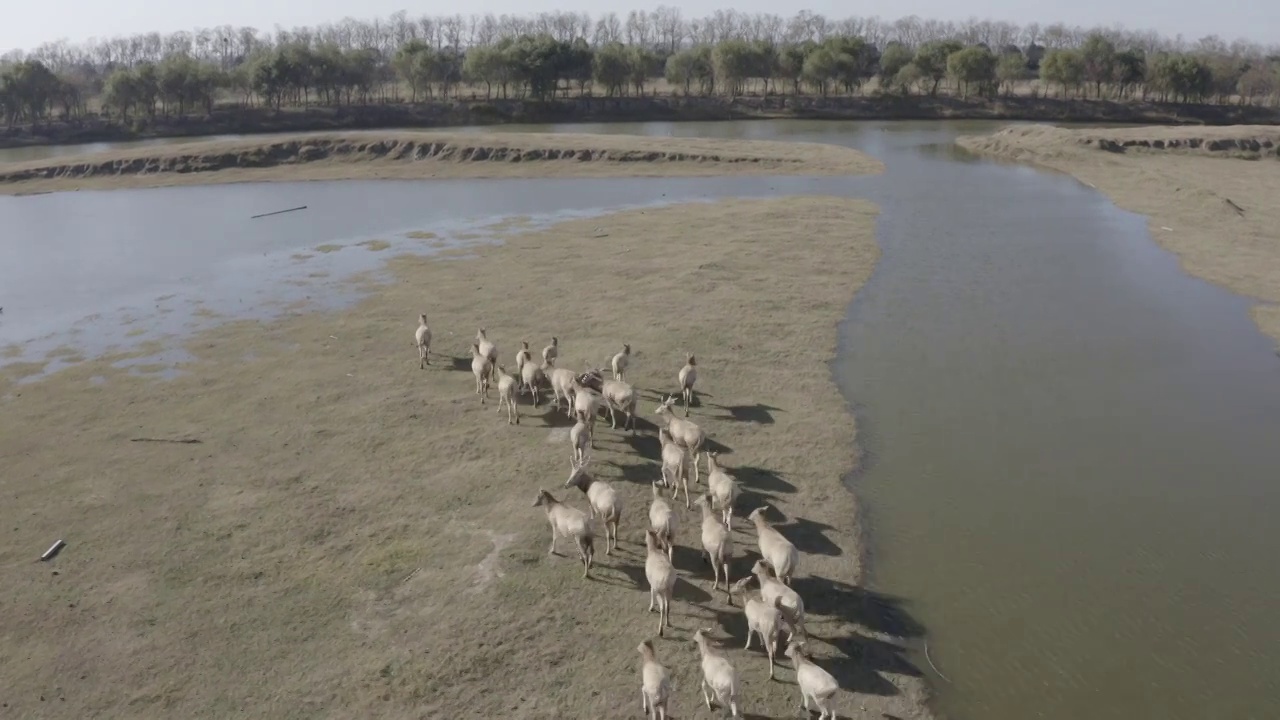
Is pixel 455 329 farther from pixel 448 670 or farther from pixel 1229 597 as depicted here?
pixel 1229 597

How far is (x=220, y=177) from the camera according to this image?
54031mm

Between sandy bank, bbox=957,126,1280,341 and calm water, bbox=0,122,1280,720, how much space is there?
4.43 feet

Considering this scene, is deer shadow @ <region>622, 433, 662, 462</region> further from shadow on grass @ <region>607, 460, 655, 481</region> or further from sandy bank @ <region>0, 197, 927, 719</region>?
shadow on grass @ <region>607, 460, 655, 481</region>

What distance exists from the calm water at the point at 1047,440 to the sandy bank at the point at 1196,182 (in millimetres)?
1351

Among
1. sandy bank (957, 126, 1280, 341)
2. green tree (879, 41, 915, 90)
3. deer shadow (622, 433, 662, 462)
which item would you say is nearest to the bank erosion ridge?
green tree (879, 41, 915, 90)

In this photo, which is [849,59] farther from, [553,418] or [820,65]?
[553,418]

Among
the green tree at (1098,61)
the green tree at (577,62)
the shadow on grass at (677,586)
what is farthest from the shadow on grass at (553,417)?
the green tree at (1098,61)

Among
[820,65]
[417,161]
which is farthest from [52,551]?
[820,65]

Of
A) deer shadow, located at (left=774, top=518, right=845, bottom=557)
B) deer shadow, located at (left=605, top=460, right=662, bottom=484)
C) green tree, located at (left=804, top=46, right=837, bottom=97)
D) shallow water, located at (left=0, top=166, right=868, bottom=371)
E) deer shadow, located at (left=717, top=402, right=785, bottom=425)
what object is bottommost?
deer shadow, located at (left=774, top=518, right=845, bottom=557)

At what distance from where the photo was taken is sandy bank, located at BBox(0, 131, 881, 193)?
174ft

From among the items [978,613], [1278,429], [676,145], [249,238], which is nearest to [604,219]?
[249,238]

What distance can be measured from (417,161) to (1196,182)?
1761 inches

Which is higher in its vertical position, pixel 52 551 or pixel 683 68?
pixel 683 68

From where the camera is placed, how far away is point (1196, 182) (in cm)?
4422
